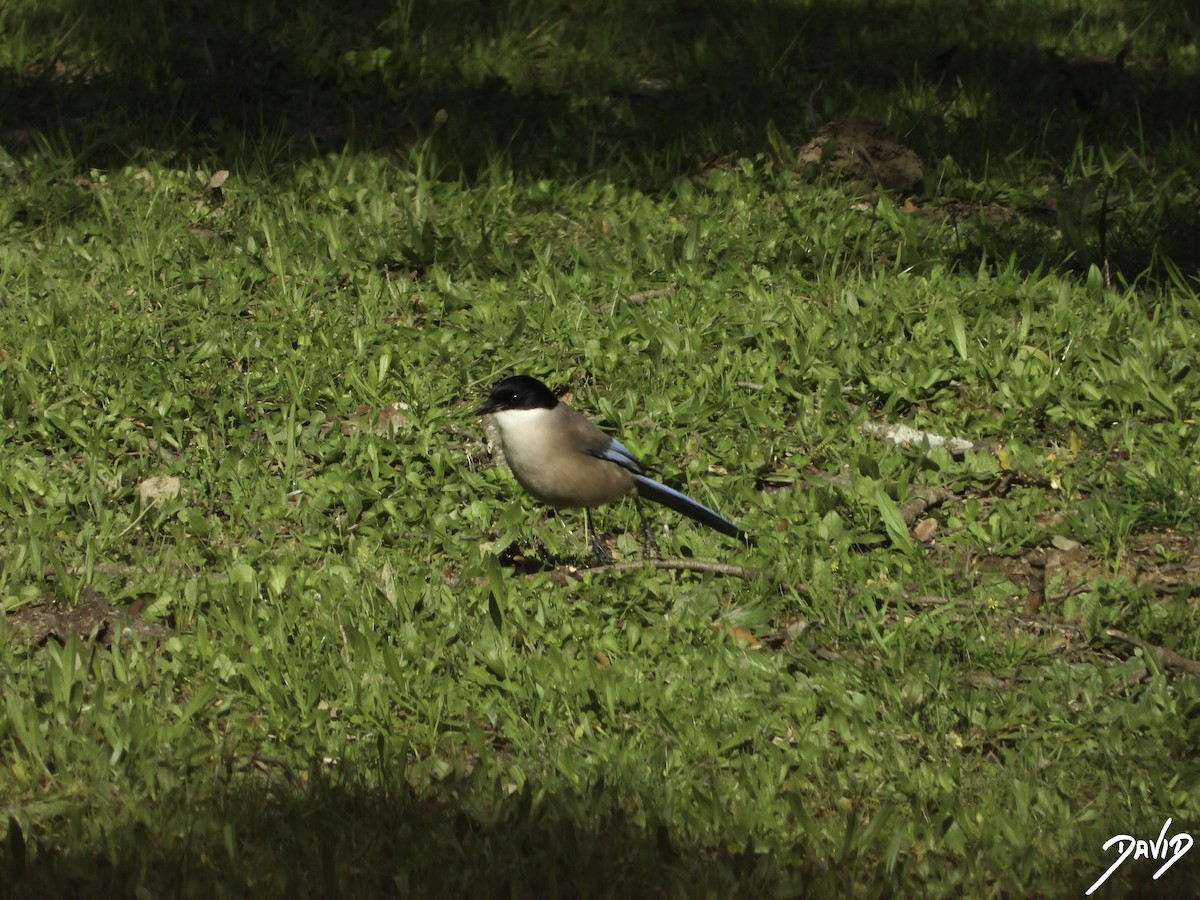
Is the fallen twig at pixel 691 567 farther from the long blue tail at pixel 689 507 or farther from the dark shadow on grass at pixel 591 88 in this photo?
the dark shadow on grass at pixel 591 88

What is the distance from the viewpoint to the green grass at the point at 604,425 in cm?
429

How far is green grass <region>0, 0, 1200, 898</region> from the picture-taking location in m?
4.29

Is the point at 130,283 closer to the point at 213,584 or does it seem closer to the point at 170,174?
the point at 170,174

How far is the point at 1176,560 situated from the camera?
18.4 ft

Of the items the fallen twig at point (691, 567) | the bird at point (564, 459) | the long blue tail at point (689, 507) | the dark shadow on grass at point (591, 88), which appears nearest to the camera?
the fallen twig at point (691, 567)

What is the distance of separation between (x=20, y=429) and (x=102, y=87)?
128 inches

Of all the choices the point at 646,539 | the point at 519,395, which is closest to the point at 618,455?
the point at 646,539

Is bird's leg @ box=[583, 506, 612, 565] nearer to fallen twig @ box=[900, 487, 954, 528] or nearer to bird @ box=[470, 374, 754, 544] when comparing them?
bird @ box=[470, 374, 754, 544]

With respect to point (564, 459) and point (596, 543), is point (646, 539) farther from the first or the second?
point (564, 459)

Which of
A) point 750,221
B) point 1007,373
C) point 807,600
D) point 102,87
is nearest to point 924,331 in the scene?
point 1007,373
